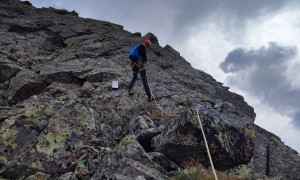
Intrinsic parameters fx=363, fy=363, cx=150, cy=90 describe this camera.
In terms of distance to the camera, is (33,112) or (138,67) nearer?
(33,112)

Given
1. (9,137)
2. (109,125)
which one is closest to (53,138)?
(9,137)

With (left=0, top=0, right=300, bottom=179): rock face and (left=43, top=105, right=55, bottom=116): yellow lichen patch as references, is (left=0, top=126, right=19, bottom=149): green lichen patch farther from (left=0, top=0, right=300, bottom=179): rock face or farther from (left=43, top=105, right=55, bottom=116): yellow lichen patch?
(left=43, top=105, right=55, bottom=116): yellow lichen patch

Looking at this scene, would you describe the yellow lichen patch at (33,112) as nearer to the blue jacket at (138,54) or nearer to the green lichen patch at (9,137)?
the green lichen patch at (9,137)

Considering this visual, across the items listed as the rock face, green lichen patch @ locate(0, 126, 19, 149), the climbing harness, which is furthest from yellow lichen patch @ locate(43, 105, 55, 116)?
the climbing harness

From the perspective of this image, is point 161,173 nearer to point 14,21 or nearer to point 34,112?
point 34,112

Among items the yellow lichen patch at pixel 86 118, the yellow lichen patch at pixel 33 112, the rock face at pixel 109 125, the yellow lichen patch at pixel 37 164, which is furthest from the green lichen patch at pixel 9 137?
the yellow lichen patch at pixel 86 118

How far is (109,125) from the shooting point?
17172mm

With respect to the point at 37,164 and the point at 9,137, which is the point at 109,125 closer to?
the point at 9,137

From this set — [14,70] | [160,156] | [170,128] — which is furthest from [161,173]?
[14,70]

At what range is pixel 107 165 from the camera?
11.3 m

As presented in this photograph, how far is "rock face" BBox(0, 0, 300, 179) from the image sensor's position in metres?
12.5

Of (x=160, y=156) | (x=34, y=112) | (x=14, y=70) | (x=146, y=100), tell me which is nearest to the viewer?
(x=160, y=156)

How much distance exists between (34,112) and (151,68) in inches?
627

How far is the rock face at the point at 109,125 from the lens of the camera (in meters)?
12.5
